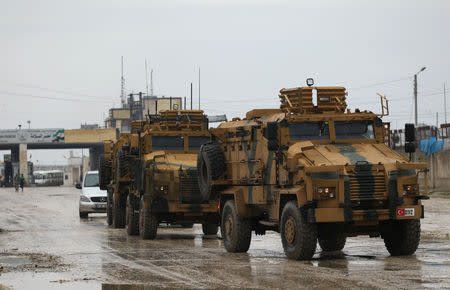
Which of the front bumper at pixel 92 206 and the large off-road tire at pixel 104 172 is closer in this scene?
the large off-road tire at pixel 104 172

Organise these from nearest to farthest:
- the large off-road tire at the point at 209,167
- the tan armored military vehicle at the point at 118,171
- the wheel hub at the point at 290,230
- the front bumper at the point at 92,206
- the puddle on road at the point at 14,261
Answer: the wheel hub at the point at 290,230 < the puddle on road at the point at 14,261 < the large off-road tire at the point at 209,167 < the tan armored military vehicle at the point at 118,171 < the front bumper at the point at 92,206

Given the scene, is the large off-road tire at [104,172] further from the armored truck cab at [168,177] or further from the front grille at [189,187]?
the front grille at [189,187]

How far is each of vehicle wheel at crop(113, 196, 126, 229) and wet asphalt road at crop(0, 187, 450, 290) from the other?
3558 mm

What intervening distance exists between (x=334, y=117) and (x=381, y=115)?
89cm

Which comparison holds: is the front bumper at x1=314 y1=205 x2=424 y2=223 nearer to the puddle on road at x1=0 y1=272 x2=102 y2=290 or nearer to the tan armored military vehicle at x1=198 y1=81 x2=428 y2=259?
the tan armored military vehicle at x1=198 y1=81 x2=428 y2=259

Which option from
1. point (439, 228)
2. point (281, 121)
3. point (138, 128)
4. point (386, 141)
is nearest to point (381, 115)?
point (386, 141)

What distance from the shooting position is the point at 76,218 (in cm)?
3331

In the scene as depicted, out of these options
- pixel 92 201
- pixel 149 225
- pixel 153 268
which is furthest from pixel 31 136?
pixel 153 268

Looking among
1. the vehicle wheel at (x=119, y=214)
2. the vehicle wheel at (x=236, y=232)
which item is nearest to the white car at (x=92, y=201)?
the vehicle wheel at (x=119, y=214)

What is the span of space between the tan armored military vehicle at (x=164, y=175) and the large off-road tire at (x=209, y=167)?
60 cm

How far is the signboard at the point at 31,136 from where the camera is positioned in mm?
98500

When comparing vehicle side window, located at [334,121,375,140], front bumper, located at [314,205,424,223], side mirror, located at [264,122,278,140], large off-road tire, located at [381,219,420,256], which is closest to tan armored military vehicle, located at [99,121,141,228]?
vehicle side window, located at [334,121,375,140]

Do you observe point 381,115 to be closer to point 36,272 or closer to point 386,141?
point 386,141

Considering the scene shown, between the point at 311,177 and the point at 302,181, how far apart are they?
0.29 metres
